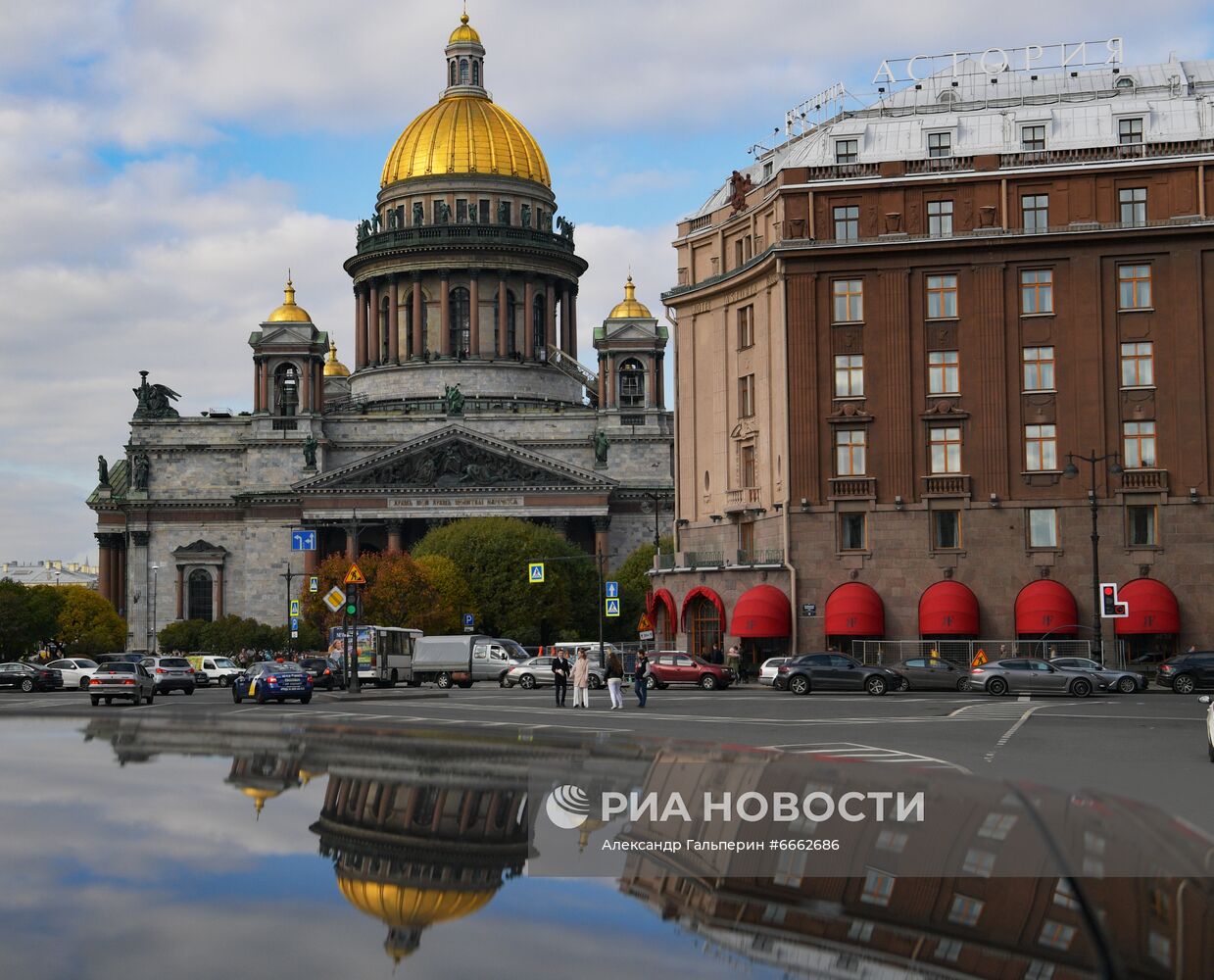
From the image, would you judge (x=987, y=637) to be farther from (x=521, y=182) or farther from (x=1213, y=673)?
(x=521, y=182)

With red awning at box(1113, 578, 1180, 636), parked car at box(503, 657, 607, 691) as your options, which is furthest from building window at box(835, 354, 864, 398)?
parked car at box(503, 657, 607, 691)

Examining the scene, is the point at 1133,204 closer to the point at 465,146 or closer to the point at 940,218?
the point at 940,218

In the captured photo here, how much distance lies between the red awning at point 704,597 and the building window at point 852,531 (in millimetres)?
5902

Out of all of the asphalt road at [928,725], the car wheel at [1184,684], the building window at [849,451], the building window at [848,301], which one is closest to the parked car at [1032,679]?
the asphalt road at [928,725]

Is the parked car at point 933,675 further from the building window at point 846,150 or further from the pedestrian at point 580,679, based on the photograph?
the building window at point 846,150

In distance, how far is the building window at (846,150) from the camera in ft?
213

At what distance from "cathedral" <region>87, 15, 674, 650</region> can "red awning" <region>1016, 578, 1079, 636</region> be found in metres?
61.7

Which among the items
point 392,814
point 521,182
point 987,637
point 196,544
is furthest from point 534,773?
point 521,182

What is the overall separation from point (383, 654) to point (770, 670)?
68.3 ft

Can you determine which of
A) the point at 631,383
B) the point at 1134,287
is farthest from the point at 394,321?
the point at 1134,287

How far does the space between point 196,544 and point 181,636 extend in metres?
12.5

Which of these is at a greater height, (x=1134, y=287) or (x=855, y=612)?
(x=1134, y=287)

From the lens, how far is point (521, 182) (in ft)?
463

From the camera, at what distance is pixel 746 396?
67312mm
